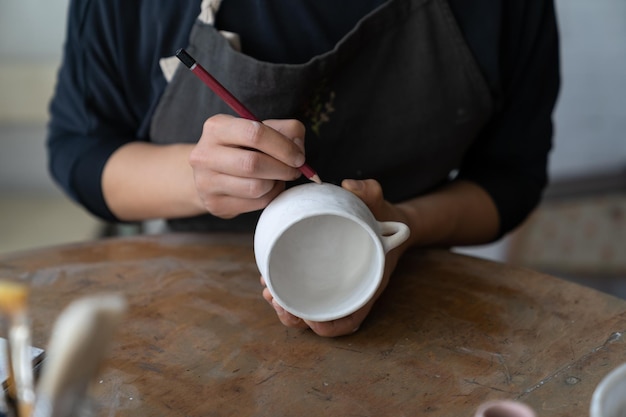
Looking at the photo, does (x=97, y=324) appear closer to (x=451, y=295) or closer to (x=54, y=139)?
(x=451, y=295)

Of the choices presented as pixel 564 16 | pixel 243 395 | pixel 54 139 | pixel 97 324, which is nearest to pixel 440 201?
pixel 243 395

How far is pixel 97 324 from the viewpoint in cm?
40

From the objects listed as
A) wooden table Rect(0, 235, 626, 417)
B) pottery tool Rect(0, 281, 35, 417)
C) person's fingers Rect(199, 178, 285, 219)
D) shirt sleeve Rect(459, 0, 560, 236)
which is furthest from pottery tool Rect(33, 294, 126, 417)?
shirt sleeve Rect(459, 0, 560, 236)

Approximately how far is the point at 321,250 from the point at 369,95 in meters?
0.35

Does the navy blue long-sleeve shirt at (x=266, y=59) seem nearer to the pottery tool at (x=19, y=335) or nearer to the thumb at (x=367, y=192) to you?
the thumb at (x=367, y=192)

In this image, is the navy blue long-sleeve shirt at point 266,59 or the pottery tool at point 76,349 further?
the navy blue long-sleeve shirt at point 266,59

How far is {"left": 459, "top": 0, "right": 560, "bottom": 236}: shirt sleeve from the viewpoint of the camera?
116cm

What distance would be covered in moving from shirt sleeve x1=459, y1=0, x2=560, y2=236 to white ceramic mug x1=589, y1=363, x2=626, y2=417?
657mm

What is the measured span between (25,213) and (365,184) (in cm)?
138

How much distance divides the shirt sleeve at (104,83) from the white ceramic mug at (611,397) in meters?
0.77

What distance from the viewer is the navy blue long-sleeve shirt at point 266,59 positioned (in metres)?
1.08

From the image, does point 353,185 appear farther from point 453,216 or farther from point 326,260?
point 453,216

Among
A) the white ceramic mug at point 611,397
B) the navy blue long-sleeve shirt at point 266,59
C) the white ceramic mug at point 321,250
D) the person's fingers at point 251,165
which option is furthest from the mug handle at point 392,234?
the navy blue long-sleeve shirt at point 266,59

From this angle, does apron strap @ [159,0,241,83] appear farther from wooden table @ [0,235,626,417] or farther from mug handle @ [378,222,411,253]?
mug handle @ [378,222,411,253]
